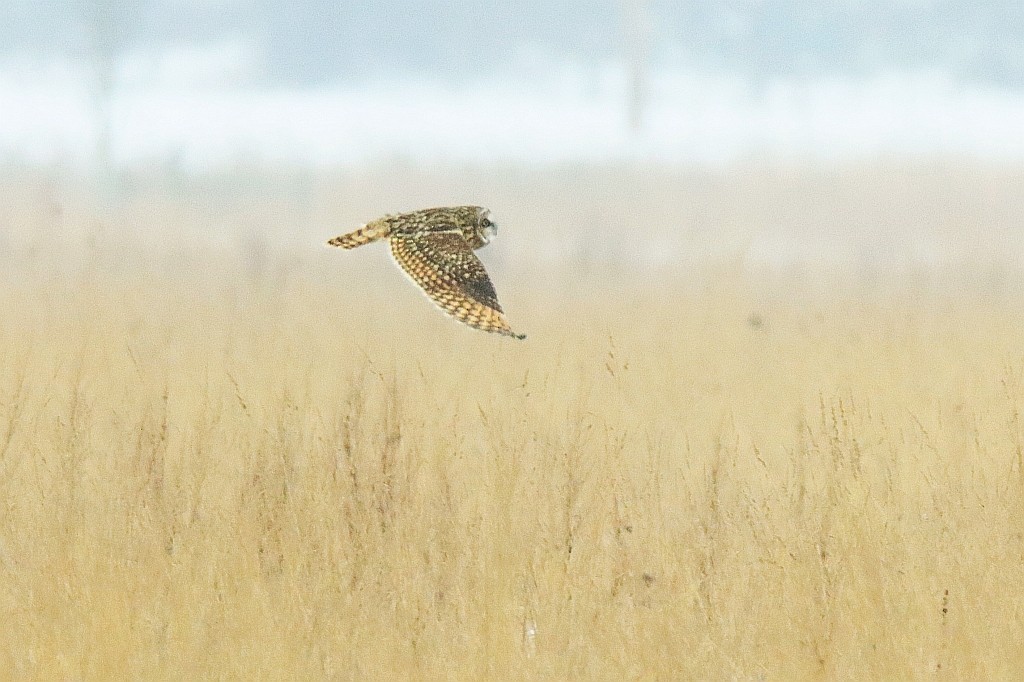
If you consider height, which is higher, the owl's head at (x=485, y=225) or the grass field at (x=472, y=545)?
the owl's head at (x=485, y=225)

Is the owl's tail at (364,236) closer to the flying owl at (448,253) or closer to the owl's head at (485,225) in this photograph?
the flying owl at (448,253)

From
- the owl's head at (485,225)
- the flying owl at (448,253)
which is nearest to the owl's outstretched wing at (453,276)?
the flying owl at (448,253)

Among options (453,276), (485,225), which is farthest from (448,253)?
(485,225)

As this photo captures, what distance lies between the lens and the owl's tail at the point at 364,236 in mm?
5926

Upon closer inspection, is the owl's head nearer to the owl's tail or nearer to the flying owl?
the flying owl

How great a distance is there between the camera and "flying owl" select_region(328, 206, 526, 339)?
531 cm

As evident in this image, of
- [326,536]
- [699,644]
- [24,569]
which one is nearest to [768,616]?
[699,644]

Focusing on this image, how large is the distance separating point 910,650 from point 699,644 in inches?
25.7

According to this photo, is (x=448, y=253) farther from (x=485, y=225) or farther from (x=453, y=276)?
(x=485, y=225)

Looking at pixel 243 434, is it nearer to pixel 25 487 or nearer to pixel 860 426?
pixel 25 487

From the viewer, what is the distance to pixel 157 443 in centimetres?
554

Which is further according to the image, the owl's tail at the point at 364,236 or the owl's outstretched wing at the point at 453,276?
the owl's tail at the point at 364,236

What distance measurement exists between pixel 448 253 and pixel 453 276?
0.16 m

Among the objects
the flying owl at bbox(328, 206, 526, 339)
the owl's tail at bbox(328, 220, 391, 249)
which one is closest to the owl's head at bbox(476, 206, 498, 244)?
the flying owl at bbox(328, 206, 526, 339)
